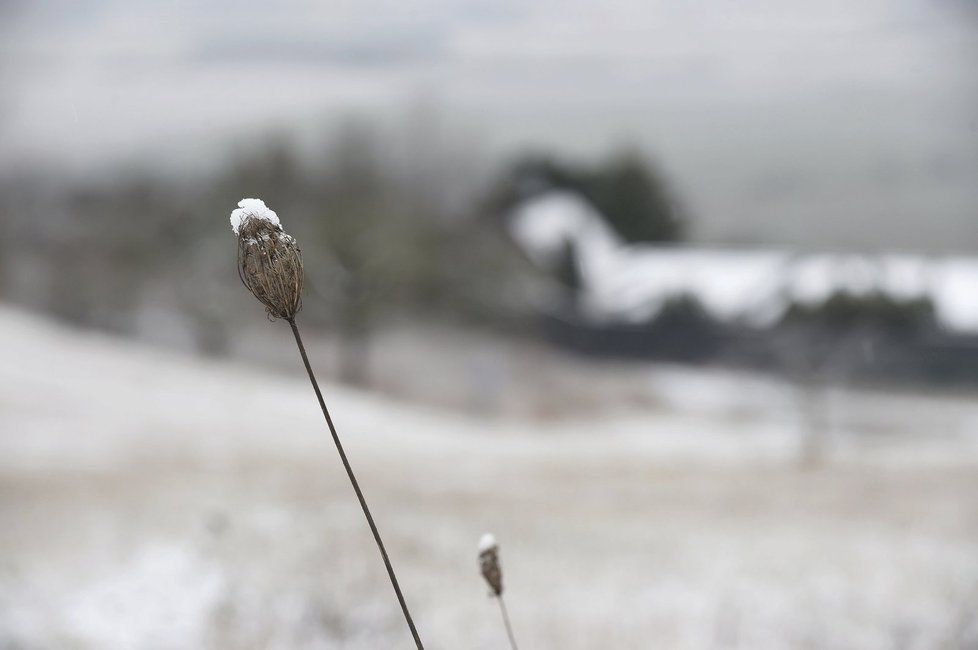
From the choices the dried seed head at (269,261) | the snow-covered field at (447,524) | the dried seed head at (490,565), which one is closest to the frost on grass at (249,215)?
the dried seed head at (269,261)

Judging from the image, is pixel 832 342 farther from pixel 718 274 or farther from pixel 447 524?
pixel 447 524

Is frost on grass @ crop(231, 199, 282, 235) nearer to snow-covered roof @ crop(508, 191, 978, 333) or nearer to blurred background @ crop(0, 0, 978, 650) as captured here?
blurred background @ crop(0, 0, 978, 650)

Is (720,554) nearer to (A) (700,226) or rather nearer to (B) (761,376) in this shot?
(B) (761,376)

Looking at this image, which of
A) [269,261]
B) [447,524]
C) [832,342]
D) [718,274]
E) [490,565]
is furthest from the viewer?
[718,274]

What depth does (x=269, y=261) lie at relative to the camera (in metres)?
1.99

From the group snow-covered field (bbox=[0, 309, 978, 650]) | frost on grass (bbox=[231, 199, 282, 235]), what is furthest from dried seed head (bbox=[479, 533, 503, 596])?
snow-covered field (bbox=[0, 309, 978, 650])

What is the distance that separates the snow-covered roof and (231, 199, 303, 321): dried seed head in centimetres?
2021

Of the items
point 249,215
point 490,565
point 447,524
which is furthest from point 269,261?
point 447,524

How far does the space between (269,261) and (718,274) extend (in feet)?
74.9

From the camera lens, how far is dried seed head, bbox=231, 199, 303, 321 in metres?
1.99

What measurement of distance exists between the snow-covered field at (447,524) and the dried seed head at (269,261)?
4.06 meters

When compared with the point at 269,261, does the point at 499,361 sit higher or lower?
higher

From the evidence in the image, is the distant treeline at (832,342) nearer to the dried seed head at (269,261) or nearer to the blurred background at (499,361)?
the blurred background at (499,361)

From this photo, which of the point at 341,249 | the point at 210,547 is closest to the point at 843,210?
the point at 341,249
